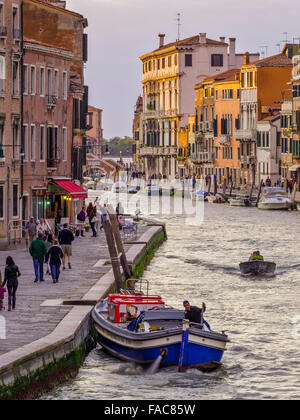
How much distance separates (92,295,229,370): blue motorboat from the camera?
74.2 ft

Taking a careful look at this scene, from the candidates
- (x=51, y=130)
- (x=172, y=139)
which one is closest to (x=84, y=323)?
(x=51, y=130)

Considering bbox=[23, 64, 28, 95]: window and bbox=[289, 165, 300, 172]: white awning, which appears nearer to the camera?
bbox=[23, 64, 28, 95]: window

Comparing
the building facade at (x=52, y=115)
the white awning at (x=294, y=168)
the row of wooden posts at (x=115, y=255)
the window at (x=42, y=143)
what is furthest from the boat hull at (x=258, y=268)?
the white awning at (x=294, y=168)

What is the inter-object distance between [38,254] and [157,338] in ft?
25.0

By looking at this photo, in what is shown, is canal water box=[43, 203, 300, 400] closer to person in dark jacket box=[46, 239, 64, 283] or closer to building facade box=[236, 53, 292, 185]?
person in dark jacket box=[46, 239, 64, 283]

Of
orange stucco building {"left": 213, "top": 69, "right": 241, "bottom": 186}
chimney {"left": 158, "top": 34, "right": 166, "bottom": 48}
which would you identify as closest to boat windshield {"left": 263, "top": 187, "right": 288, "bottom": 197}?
orange stucco building {"left": 213, "top": 69, "right": 241, "bottom": 186}

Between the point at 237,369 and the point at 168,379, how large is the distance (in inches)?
80.0

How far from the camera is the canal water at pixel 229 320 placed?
22234 millimetres

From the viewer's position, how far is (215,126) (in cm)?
11988

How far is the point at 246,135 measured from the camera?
109 meters

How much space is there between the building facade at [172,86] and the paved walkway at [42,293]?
9844 centimetres

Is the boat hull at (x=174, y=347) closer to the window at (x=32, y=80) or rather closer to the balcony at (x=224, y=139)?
the window at (x=32, y=80)
